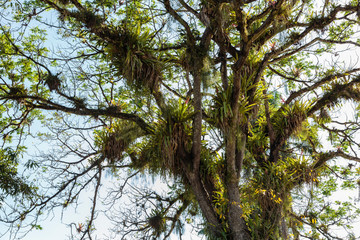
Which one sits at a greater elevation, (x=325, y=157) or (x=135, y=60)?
(x=135, y=60)

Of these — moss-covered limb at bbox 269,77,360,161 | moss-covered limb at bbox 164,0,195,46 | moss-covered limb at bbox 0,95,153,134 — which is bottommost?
moss-covered limb at bbox 0,95,153,134

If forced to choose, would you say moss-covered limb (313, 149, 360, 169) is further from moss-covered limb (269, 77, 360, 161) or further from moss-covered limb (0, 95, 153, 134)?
moss-covered limb (0, 95, 153, 134)

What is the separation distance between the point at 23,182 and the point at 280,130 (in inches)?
178

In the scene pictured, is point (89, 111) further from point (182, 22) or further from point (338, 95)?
point (338, 95)

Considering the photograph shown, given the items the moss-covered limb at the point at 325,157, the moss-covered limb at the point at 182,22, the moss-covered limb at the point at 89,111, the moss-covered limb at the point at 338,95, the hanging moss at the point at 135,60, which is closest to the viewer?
the hanging moss at the point at 135,60

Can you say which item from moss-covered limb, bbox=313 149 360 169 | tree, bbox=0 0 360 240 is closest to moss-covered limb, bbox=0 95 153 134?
tree, bbox=0 0 360 240

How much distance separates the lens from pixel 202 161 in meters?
5.08

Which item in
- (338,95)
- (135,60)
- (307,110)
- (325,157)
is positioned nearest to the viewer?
(135,60)

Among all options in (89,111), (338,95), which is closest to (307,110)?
(338,95)

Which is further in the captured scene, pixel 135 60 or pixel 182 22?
pixel 182 22

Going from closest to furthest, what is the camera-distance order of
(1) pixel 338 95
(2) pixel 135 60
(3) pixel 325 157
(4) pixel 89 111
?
1. (2) pixel 135 60
2. (4) pixel 89 111
3. (3) pixel 325 157
4. (1) pixel 338 95

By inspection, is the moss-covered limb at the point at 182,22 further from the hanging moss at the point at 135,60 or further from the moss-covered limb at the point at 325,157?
the moss-covered limb at the point at 325,157

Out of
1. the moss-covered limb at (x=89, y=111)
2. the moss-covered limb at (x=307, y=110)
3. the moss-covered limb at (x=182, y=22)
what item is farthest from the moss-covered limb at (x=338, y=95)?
the moss-covered limb at (x=89, y=111)

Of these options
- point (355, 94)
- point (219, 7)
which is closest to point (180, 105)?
point (219, 7)
